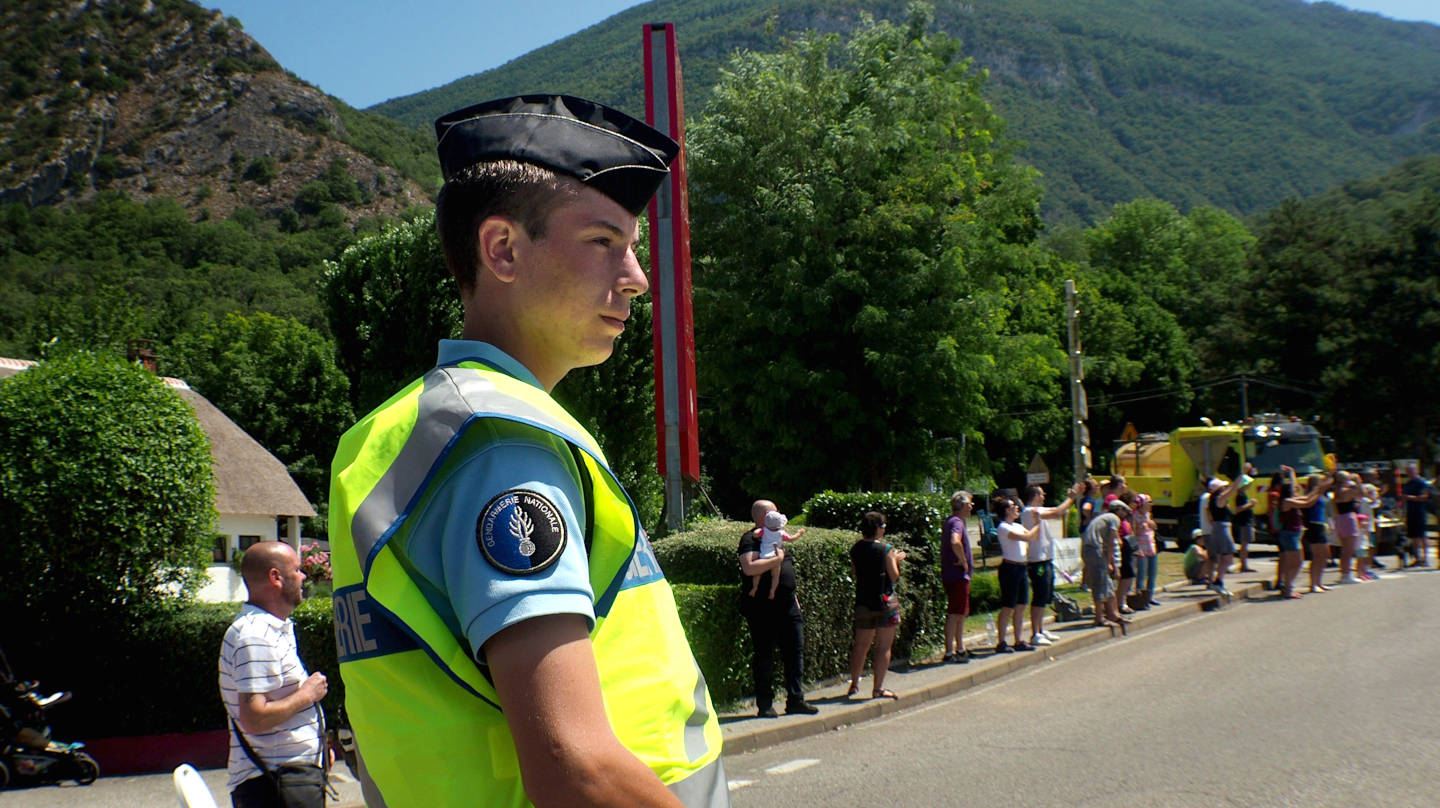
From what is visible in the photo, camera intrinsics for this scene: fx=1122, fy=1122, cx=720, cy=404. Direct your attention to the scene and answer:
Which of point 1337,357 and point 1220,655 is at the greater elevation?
point 1337,357

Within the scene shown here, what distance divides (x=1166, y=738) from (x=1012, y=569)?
18.9 feet

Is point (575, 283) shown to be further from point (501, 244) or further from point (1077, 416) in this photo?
point (1077, 416)

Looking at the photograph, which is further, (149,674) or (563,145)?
(149,674)

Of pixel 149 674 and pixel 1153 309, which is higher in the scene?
pixel 1153 309

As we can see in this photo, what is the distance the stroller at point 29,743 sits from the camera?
9.32 m

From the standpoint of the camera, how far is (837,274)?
928 inches

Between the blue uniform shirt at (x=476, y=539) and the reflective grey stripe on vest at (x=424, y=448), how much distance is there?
11mm

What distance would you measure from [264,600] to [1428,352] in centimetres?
4466

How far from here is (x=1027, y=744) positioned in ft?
30.5

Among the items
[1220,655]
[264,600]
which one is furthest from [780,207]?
[264,600]

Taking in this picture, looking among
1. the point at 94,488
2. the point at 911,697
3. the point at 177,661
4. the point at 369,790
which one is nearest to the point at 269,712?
the point at 369,790

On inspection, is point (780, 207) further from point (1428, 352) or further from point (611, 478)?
point (1428, 352)

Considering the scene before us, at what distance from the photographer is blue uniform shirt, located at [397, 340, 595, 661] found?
3.70 ft

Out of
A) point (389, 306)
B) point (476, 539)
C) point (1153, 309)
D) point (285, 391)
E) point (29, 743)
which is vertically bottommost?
point (29, 743)
